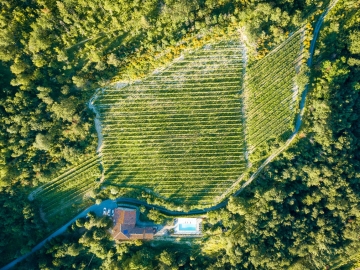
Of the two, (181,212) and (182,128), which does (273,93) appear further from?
(181,212)

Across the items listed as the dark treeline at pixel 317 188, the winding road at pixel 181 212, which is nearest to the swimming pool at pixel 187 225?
the winding road at pixel 181 212

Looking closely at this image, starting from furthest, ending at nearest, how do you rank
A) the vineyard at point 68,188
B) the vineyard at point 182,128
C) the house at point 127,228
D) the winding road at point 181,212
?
the vineyard at point 68,188 → the winding road at point 181,212 → the vineyard at point 182,128 → the house at point 127,228

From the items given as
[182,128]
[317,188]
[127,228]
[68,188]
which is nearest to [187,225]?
[127,228]

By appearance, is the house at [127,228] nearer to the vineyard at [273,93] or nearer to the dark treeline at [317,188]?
the dark treeline at [317,188]

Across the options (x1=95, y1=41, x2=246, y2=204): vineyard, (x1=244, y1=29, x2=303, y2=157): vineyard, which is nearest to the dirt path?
(x1=244, y1=29, x2=303, y2=157): vineyard

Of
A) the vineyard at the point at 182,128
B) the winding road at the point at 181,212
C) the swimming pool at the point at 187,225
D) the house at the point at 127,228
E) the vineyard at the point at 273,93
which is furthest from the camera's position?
the swimming pool at the point at 187,225

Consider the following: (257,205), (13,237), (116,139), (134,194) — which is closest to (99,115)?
(116,139)
